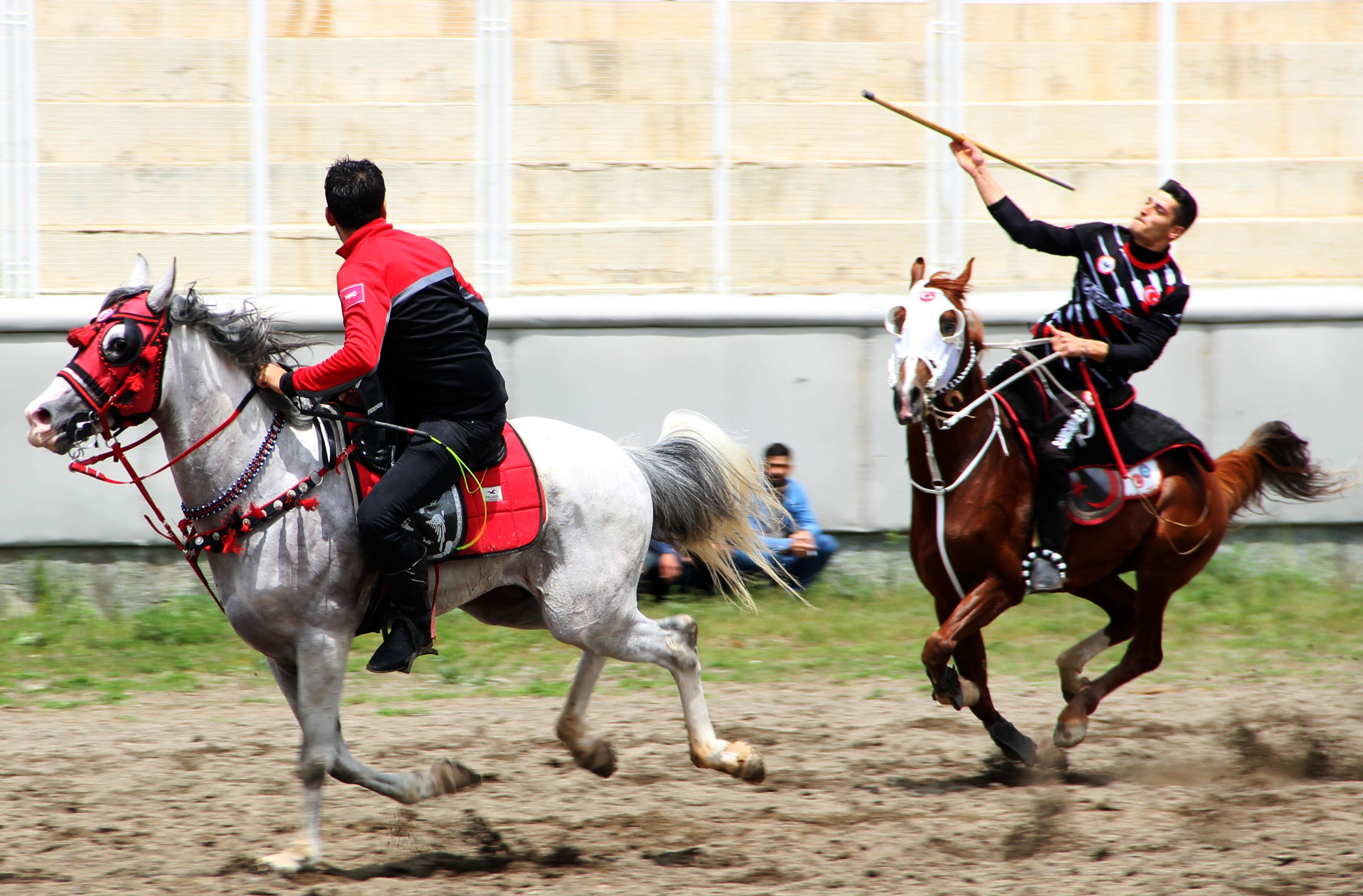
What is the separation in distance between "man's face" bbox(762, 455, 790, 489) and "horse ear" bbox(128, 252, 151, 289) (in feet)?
15.7

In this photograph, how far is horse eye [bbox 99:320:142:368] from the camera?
3.91 meters

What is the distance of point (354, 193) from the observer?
13.7ft

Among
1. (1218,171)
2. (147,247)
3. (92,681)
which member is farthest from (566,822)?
(1218,171)

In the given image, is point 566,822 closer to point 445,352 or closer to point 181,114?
point 445,352

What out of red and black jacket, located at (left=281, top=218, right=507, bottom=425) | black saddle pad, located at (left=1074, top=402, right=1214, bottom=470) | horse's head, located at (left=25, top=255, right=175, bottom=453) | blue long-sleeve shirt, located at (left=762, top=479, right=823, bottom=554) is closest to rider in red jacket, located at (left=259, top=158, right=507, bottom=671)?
red and black jacket, located at (left=281, top=218, right=507, bottom=425)

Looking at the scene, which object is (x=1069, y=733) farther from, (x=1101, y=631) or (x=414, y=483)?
(x=414, y=483)

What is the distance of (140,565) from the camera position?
862cm

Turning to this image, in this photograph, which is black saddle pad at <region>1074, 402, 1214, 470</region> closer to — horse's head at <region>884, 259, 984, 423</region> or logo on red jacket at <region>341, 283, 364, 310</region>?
horse's head at <region>884, 259, 984, 423</region>

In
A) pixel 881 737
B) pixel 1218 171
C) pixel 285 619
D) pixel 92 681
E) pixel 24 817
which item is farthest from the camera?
pixel 1218 171

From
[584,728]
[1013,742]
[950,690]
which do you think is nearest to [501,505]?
[584,728]

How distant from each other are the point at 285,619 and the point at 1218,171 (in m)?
7.91

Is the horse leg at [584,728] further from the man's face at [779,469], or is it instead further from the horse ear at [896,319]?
the man's face at [779,469]

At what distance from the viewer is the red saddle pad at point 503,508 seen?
175 inches

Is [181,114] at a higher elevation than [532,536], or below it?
higher
